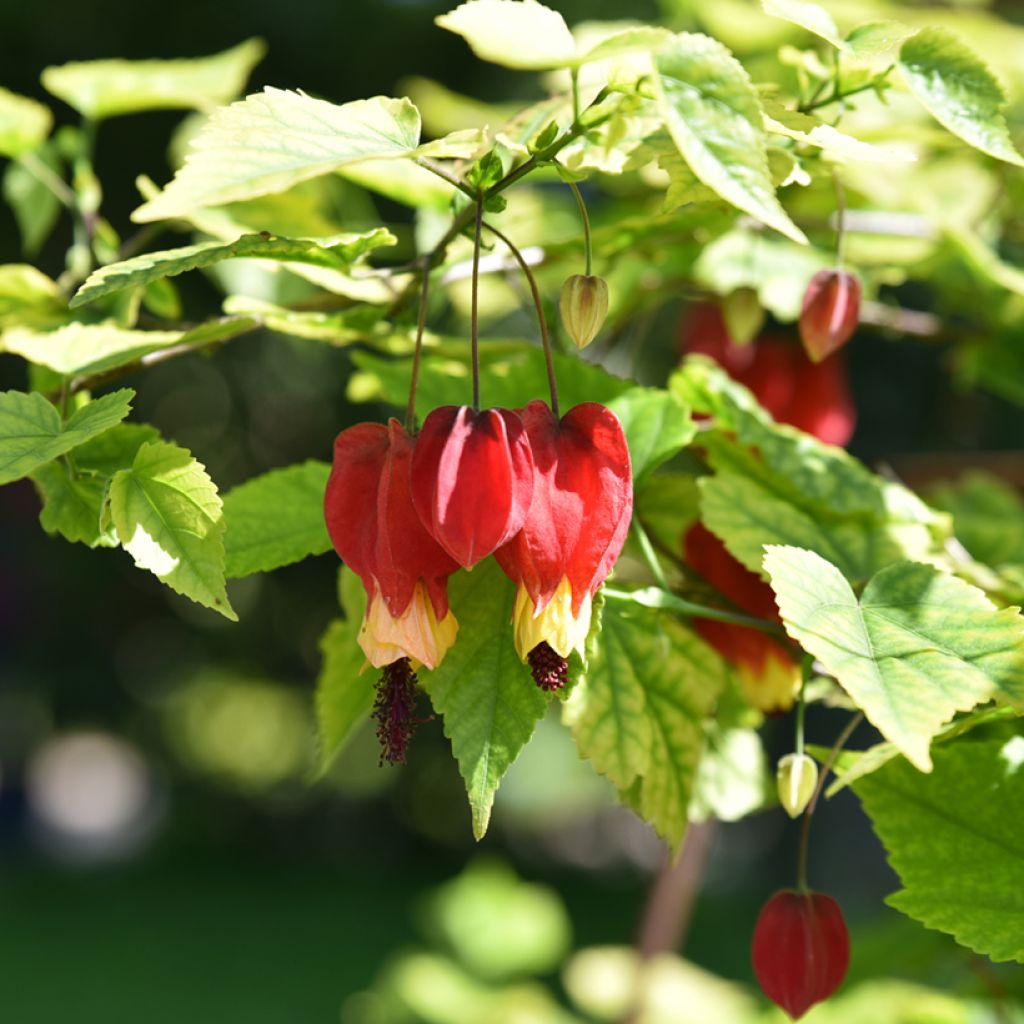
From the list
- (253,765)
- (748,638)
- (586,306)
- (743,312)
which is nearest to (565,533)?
(586,306)

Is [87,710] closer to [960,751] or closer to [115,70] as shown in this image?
[115,70]

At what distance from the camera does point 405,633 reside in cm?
49

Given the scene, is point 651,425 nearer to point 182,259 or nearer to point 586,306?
point 586,306

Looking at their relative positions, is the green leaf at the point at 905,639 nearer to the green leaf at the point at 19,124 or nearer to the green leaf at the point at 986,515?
the green leaf at the point at 986,515

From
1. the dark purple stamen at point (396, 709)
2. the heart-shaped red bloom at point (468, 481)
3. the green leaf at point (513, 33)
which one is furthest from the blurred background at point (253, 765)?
the green leaf at point (513, 33)

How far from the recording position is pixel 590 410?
1.68ft

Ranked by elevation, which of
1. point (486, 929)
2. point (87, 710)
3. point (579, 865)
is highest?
point (486, 929)

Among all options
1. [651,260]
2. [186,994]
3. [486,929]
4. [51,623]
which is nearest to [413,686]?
[651,260]

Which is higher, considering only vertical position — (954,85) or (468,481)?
(954,85)

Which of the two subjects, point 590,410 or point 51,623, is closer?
point 590,410

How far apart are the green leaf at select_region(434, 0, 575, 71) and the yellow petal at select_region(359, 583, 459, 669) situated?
211 mm

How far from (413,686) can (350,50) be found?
343 centimetres

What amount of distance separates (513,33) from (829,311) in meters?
0.29

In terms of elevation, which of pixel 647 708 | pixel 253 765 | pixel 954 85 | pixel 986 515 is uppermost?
pixel 954 85
